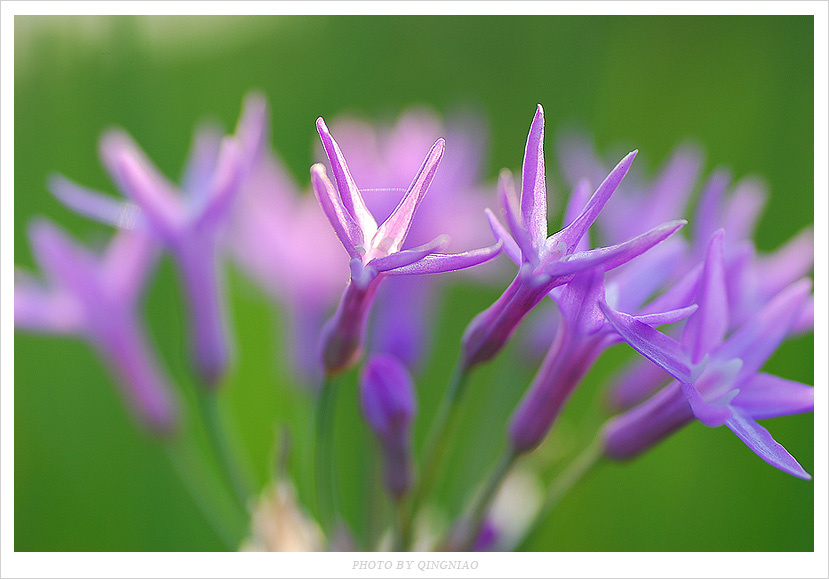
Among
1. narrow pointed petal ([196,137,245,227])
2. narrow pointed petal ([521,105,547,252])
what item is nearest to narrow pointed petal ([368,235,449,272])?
narrow pointed petal ([521,105,547,252])

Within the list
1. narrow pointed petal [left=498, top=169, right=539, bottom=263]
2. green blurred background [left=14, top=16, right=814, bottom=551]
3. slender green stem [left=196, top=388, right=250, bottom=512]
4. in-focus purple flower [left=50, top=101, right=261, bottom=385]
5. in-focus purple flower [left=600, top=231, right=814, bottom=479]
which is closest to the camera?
narrow pointed petal [left=498, top=169, right=539, bottom=263]

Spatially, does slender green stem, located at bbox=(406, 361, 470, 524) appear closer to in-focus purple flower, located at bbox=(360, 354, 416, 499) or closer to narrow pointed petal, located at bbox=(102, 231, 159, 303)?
in-focus purple flower, located at bbox=(360, 354, 416, 499)

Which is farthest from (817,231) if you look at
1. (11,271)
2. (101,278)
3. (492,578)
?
(11,271)

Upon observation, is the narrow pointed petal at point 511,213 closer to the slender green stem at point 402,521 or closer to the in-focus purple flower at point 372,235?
the in-focus purple flower at point 372,235

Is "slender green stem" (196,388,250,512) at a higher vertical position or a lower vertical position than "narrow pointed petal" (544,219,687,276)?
lower

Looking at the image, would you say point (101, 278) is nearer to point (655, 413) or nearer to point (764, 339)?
point (655, 413)

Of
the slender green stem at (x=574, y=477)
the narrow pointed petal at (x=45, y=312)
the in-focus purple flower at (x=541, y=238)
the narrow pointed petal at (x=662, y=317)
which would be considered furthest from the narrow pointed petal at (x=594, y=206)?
the narrow pointed petal at (x=45, y=312)

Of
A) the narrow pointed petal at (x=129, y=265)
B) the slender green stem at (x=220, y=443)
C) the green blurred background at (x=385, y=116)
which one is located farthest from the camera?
the green blurred background at (x=385, y=116)
